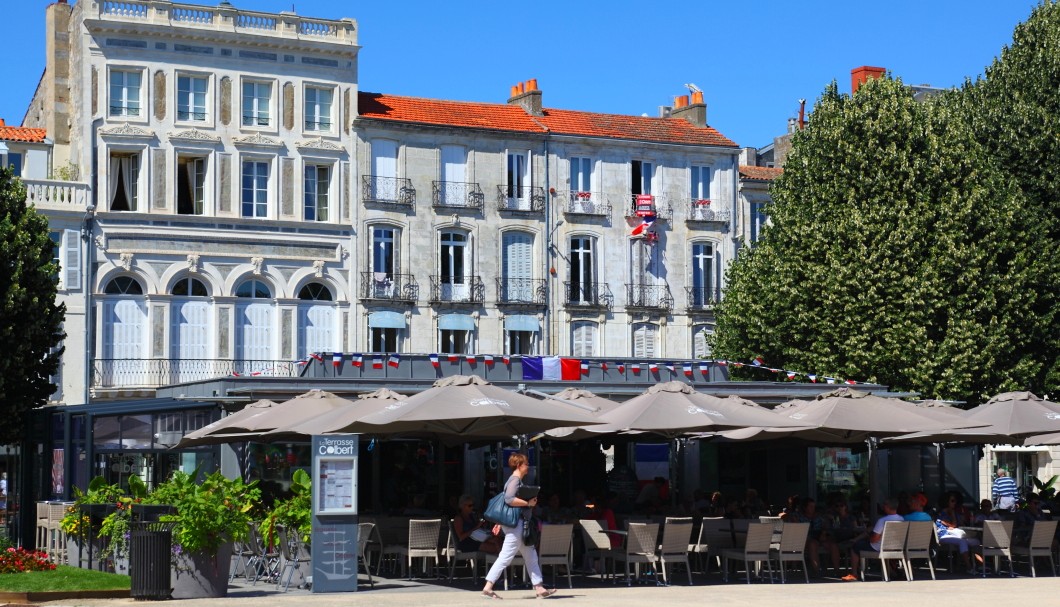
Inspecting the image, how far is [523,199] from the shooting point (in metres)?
49.9

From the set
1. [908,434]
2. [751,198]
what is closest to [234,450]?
[908,434]

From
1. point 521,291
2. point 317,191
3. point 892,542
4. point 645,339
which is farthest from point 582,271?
point 892,542

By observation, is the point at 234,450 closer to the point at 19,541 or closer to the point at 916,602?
the point at 19,541

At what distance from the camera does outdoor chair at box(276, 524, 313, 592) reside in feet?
64.4

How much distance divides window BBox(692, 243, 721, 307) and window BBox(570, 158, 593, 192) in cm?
434

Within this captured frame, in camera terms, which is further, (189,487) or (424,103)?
(424,103)

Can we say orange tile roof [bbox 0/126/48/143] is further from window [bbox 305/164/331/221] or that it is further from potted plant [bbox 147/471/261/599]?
potted plant [bbox 147/471/261/599]

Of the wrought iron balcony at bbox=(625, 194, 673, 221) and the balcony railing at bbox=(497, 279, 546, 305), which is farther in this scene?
the wrought iron balcony at bbox=(625, 194, 673, 221)

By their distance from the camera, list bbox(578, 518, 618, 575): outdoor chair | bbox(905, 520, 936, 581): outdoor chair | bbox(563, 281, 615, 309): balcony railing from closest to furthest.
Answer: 1. bbox(905, 520, 936, 581): outdoor chair
2. bbox(578, 518, 618, 575): outdoor chair
3. bbox(563, 281, 615, 309): balcony railing

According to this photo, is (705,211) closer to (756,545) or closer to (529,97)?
(529,97)

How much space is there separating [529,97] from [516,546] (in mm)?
35339

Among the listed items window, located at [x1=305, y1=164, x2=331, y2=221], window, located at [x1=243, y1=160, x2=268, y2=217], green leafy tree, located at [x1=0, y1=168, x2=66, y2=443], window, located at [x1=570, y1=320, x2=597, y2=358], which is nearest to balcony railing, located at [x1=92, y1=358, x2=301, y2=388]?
window, located at [x1=243, y1=160, x2=268, y2=217]

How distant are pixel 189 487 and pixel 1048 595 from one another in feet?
33.5

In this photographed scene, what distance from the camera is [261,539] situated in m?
20.6
